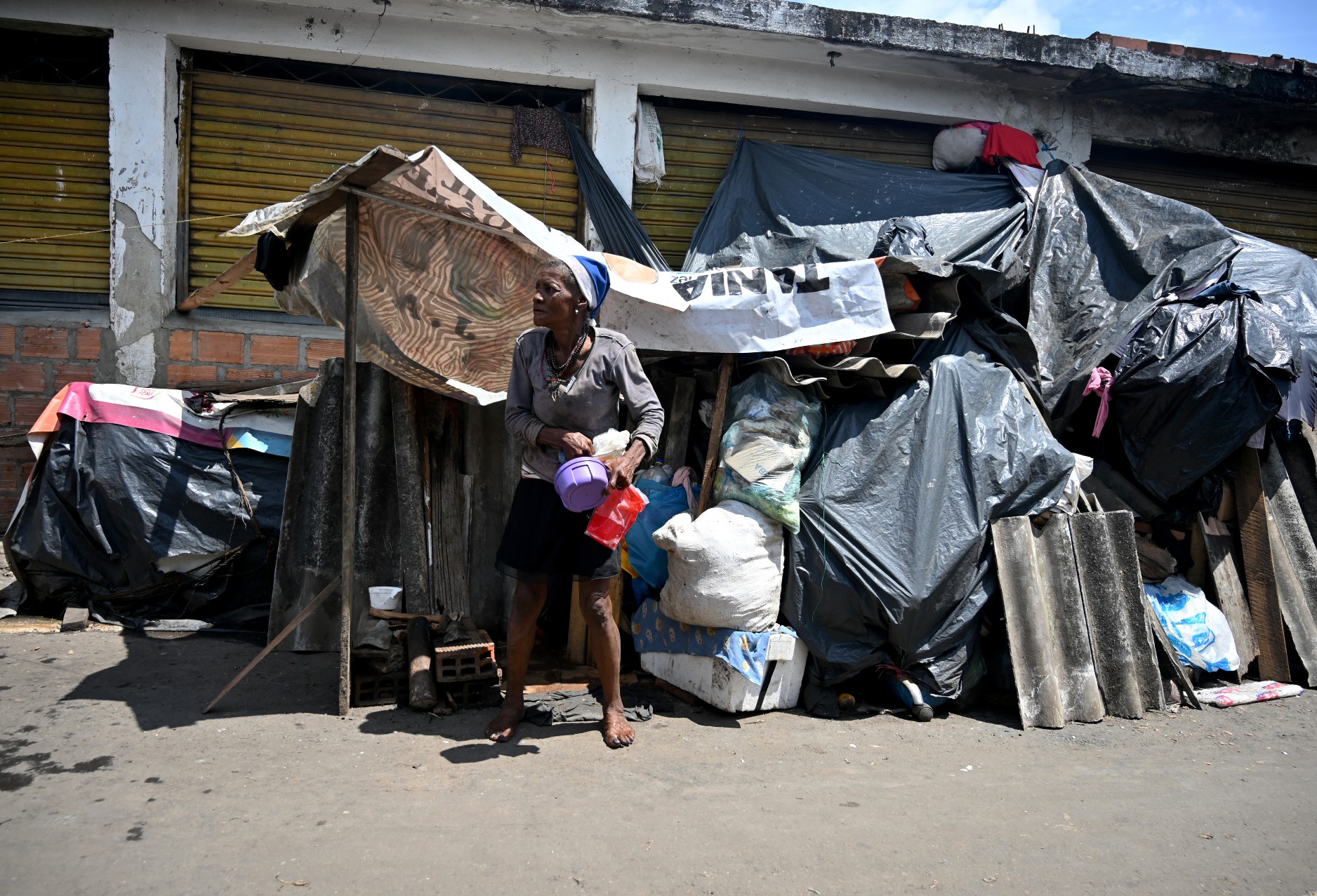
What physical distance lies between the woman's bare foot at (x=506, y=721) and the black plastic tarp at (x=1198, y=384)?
3.12 metres

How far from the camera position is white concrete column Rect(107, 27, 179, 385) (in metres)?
5.45

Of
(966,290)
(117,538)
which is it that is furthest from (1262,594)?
(117,538)

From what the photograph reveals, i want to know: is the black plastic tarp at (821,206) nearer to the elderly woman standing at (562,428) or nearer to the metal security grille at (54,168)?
the elderly woman standing at (562,428)

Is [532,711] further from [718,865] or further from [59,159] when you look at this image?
[59,159]

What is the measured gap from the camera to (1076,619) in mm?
4090

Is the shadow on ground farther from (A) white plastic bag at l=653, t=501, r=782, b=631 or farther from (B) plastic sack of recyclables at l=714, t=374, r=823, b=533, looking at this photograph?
(B) plastic sack of recyclables at l=714, t=374, r=823, b=533

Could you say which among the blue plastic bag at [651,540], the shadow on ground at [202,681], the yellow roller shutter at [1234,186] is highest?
the yellow roller shutter at [1234,186]

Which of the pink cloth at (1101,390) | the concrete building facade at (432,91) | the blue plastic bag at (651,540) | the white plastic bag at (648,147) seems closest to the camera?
the blue plastic bag at (651,540)

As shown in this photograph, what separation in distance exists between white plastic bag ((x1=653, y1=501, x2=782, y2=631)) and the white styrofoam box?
0.40 feet

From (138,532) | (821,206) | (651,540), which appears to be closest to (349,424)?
(651,540)

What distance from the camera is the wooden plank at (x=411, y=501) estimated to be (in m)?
4.20

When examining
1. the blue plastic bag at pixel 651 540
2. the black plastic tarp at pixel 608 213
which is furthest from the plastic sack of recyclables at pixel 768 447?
the black plastic tarp at pixel 608 213

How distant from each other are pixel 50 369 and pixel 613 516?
4146 mm

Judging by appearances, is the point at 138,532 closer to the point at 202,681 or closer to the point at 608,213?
the point at 202,681
